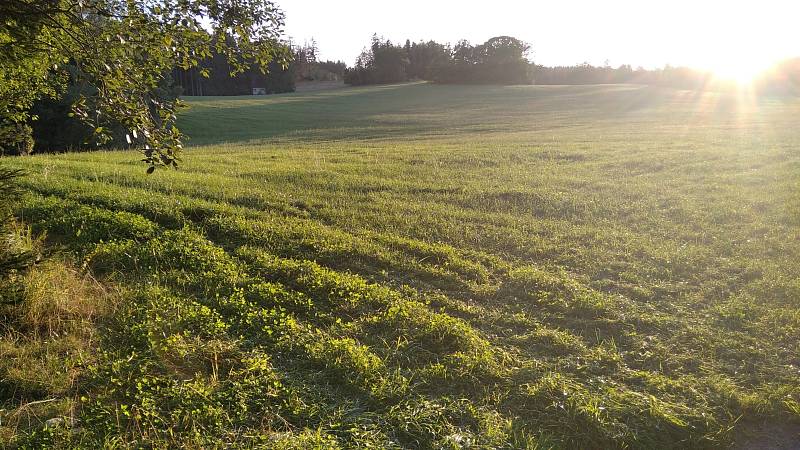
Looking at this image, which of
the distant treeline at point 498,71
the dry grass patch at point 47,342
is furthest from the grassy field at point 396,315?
the distant treeline at point 498,71

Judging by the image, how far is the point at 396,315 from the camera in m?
5.46

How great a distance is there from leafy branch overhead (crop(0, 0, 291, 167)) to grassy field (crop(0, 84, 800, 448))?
0.44 m

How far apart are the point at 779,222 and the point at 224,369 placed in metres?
9.59

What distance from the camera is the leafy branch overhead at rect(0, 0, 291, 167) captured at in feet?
13.6

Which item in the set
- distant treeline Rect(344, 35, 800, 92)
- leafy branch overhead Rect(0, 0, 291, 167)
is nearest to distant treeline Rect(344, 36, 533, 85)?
distant treeline Rect(344, 35, 800, 92)

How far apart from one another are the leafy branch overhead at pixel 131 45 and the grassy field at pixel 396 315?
0.44 meters

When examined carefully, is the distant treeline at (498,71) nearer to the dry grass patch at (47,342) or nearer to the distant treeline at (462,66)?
the distant treeline at (462,66)

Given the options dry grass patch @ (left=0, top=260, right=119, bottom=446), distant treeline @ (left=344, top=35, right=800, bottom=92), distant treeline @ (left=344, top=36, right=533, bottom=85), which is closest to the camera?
dry grass patch @ (left=0, top=260, right=119, bottom=446)

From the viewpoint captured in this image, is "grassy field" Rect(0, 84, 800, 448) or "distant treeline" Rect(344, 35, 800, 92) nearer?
"grassy field" Rect(0, 84, 800, 448)

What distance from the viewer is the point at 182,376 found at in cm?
433

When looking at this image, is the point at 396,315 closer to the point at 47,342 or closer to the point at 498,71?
the point at 47,342

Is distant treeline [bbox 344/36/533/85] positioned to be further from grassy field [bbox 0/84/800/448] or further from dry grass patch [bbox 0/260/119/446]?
dry grass patch [bbox 0/260/119/446]

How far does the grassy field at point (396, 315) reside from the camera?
13.1 feet

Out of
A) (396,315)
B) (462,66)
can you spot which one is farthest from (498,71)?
(396,315)
